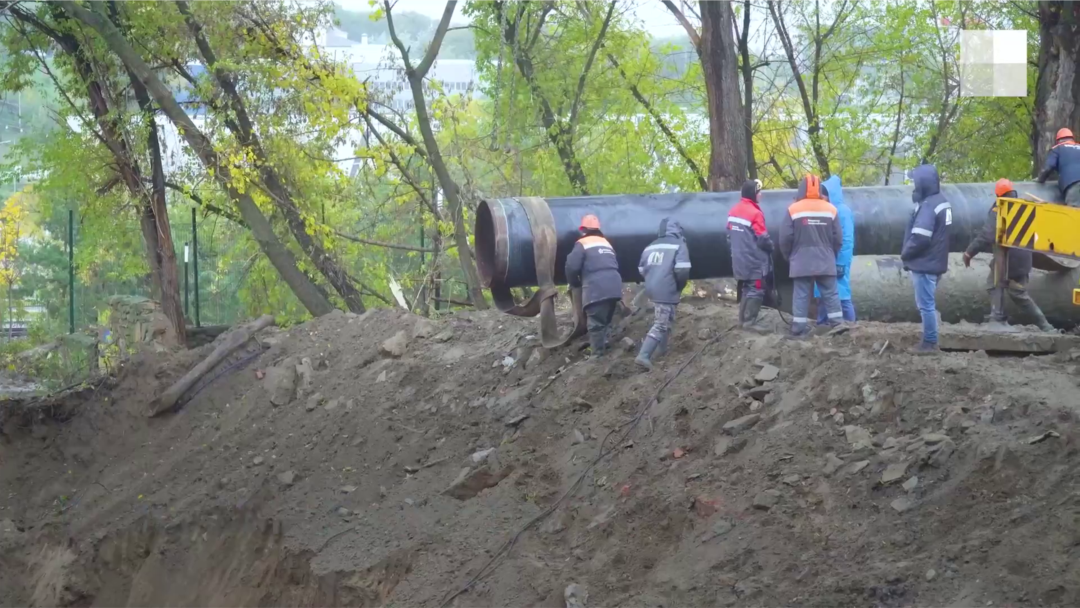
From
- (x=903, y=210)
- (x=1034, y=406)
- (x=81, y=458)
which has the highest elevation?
(x=903, y=210)

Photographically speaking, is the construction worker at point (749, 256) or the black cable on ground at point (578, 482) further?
the construction worker at point (749, 256)

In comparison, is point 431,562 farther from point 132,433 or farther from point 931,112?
point 931,112

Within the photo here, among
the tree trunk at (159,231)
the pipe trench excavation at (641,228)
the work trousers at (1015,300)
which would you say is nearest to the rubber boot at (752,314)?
the pipe trench excavation at (641,228)

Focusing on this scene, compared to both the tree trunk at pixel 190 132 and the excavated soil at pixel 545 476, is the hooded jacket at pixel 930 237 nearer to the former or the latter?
the excavated soil at pixel 545 476

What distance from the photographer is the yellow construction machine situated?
8.18m

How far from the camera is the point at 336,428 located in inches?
444

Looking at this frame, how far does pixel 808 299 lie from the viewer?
30.9 ft

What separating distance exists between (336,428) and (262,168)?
21.1ft

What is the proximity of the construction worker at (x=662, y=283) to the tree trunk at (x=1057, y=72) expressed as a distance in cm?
796

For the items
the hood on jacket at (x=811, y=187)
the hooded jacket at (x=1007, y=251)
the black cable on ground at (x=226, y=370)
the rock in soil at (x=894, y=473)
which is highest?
the hood on jacket at (x=811, y=187)

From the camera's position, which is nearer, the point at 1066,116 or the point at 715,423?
the point at 715,423

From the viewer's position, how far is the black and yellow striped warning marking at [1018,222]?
341 inches

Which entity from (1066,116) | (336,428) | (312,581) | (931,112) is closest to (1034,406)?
(312,581)

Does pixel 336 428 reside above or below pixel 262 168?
below
